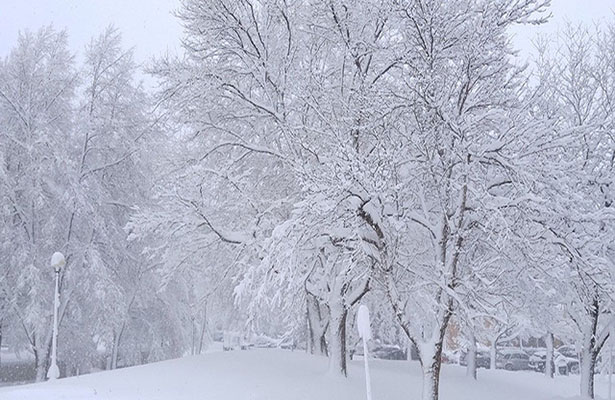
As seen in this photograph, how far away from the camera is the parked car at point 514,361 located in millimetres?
41759

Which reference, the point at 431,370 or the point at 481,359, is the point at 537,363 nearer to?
the point at 481,359

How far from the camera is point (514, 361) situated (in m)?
42.1

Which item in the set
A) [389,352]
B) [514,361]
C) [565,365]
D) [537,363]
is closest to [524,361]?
[514,361]

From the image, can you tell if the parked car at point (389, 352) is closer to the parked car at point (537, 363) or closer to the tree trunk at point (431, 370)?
the parked car at point (537, 363)

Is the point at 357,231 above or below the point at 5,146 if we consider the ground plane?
below

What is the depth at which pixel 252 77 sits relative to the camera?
1650cm

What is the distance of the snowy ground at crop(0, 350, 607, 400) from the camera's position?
39.5 feet

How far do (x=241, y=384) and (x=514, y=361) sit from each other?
3282 cm

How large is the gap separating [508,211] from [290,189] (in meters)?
7.07

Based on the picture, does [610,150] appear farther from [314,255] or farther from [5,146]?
[5,146]

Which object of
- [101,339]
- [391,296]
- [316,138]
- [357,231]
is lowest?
[101,339]

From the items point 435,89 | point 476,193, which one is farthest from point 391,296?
point 435,89

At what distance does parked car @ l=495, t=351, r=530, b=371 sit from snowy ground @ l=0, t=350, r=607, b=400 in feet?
69.3

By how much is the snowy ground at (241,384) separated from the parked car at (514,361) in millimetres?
21134
